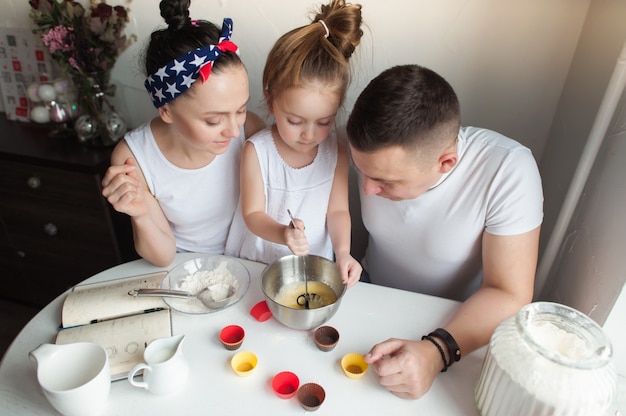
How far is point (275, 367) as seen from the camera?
886mm

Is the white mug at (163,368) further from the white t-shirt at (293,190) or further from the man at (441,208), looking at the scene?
the white t-shirt at (293,190)

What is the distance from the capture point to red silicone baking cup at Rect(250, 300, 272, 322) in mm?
992

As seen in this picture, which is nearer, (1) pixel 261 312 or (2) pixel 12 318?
(1) pixel 261 312

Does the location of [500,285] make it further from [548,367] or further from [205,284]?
[205,284]

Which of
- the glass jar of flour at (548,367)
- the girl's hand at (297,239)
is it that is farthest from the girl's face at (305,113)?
the glass jar of flour at (548,367)

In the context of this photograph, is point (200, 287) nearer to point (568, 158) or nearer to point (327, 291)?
point (327, 291)

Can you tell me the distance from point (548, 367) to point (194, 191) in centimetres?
106

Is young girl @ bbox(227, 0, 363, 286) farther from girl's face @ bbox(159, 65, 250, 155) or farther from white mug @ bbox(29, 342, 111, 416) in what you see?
white mug @ bbox(29, 342, 111, 416)

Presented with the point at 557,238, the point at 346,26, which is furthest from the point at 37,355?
the point at 557,238

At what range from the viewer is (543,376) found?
0.68 m

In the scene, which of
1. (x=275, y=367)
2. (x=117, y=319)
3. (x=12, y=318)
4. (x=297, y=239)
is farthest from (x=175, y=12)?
(x=12, y=318)

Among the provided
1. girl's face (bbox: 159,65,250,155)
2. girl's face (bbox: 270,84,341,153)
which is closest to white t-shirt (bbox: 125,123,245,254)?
girl's face (bbox: 159,65,250,155)

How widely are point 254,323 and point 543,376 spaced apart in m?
0.59

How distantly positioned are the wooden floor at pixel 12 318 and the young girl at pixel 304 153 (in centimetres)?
138
